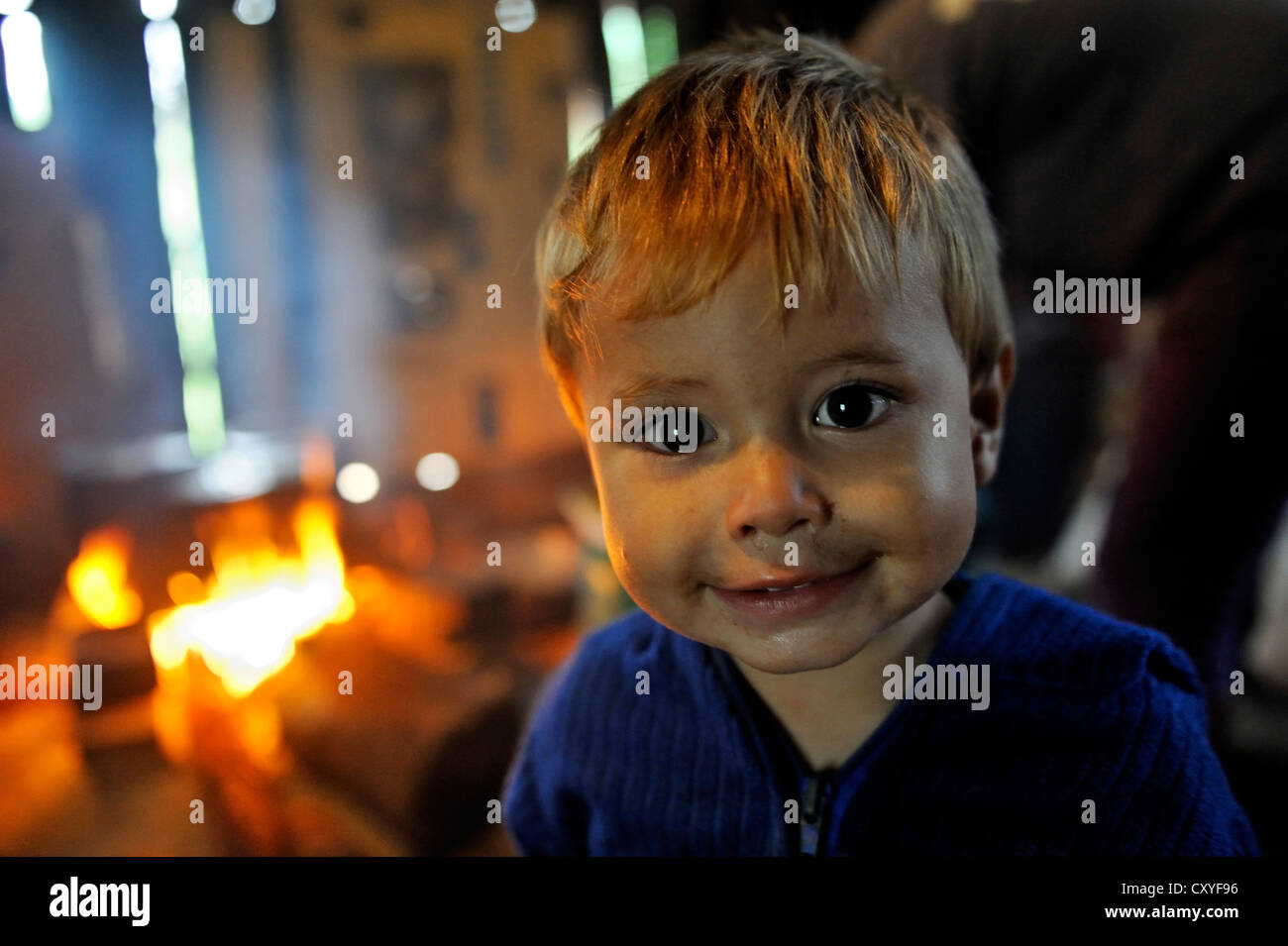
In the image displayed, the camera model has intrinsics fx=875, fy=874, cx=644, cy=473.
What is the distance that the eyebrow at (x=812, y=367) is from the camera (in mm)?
411

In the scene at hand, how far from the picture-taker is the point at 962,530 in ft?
1.43

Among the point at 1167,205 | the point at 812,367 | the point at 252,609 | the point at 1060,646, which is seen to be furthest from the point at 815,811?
the point at 252,609

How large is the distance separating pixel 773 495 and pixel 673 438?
67mm

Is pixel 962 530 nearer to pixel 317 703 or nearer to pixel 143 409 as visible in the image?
pixel 317 703

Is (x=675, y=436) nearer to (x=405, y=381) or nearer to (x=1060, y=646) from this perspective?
(x=1060, y=646)

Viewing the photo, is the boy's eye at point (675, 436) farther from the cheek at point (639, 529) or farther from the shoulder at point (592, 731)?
the shoulder at point (592, 731)

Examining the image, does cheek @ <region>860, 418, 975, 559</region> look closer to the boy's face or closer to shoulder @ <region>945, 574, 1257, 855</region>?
the boy's face

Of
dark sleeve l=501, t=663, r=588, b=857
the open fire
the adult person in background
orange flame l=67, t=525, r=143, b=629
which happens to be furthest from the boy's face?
orange flame l=67, t=525, r=143, b=629

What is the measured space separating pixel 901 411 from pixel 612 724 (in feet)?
0.98

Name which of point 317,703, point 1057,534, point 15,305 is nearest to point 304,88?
point 15,305

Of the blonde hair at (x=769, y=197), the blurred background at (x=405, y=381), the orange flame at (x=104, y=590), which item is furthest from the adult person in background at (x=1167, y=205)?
the orange flame at (x=104, y=590)

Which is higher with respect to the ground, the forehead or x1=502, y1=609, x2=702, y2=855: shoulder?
the forehead

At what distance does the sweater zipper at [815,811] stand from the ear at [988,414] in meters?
0.20

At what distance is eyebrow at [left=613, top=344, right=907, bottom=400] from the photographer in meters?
0.41
